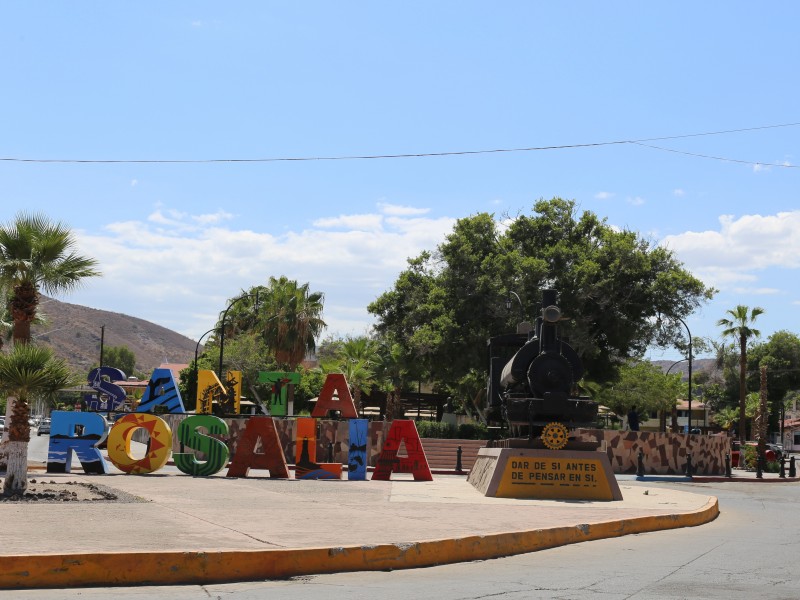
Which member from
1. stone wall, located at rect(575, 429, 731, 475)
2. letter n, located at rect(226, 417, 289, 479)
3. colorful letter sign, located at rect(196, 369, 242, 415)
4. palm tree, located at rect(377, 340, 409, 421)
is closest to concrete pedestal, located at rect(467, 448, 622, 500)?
letter n, located at rect(226, 417, 289, 479)

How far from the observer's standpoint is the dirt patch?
14555 mm

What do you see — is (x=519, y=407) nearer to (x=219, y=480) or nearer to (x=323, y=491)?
(x=323, y=491)

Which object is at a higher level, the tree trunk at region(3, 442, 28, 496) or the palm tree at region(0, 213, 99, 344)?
the palm tree at region(0, 213, 99, 344)

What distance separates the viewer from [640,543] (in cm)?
1284

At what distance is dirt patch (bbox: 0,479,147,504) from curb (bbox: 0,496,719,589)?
629cm

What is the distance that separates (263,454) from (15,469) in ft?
29.2

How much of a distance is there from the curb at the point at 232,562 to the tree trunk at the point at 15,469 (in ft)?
24.3

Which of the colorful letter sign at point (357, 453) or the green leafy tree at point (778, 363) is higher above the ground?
the green leafy tree at point (778, 363)

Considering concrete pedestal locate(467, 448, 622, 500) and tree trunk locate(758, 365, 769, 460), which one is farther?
tree trunk locate(758, 365, 769, 460)

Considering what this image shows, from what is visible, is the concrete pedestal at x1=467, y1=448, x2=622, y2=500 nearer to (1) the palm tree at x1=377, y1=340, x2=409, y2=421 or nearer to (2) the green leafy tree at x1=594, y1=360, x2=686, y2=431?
(1) the palm tree at x1=377, y1=340, x2=409, y2=421

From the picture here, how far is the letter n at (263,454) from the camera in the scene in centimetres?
2334

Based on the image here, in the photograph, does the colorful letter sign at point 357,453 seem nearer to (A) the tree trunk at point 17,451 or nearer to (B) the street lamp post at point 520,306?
(A) the tree trunk at point 17,451

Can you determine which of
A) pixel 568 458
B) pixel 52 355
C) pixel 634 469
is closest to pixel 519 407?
pixel 568 458

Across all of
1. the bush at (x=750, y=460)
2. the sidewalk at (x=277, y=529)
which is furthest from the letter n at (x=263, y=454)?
the bush at (x=750, y=460)
